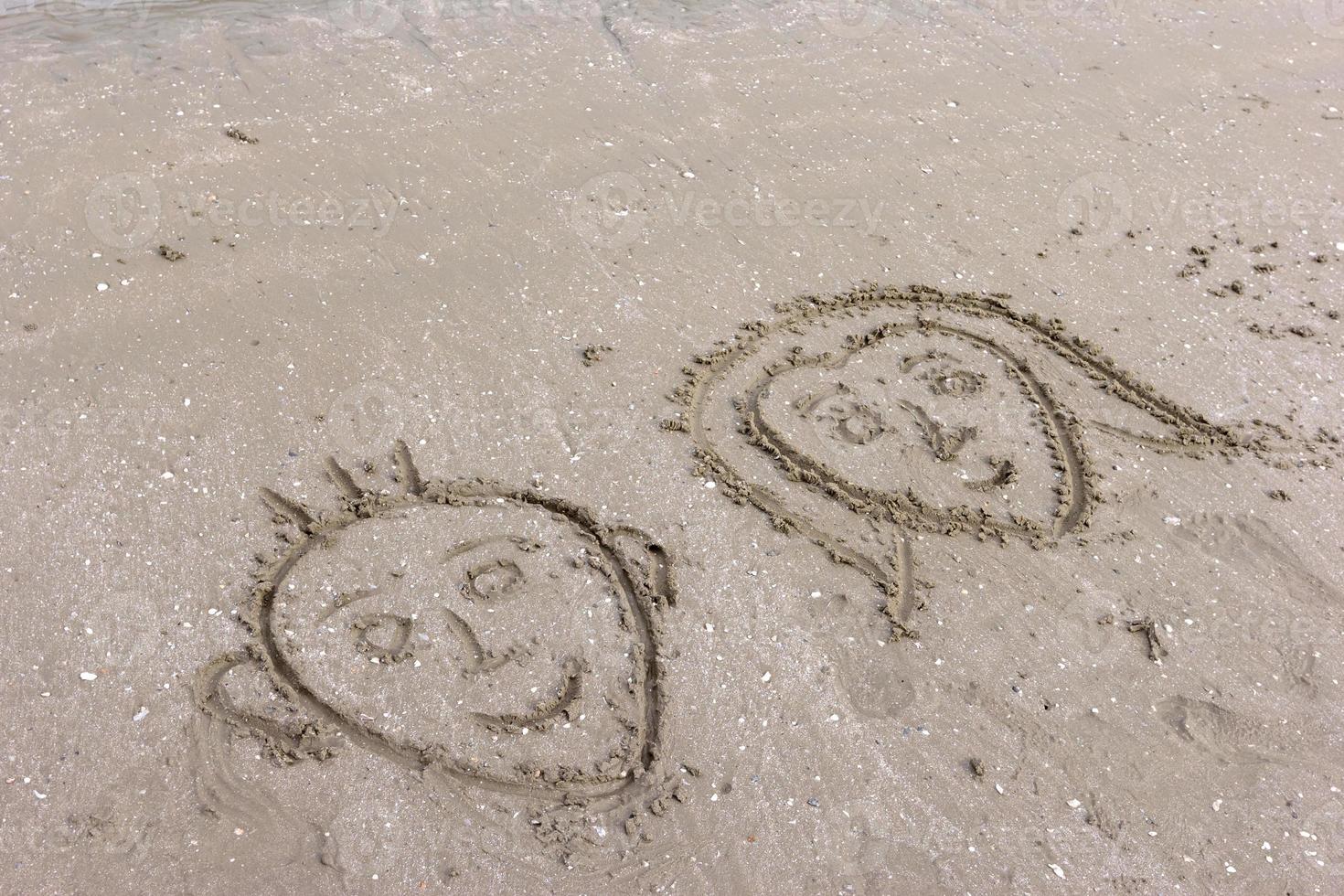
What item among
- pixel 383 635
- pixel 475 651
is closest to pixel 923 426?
pixel 475 651

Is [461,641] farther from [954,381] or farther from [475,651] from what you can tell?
[954,381]

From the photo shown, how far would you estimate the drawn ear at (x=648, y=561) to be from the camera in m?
4.21

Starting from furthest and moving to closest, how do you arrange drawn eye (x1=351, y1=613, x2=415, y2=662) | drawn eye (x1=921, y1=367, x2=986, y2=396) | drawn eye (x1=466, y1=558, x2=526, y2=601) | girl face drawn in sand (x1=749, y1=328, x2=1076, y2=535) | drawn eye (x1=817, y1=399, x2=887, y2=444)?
drawn eye (x1=921, y1=367, x2=986, y2=396) < drawn eye (x1=817, y1=399, x2=887, y2=444) < girl face drawn in sand (x1=749, y1=328, x2=1076, y2=535) < drawn eye (x1=466, y1=558, x2=526, y2=601) < drawn eye (x1=351, y1=613, x2=415, y2=662)

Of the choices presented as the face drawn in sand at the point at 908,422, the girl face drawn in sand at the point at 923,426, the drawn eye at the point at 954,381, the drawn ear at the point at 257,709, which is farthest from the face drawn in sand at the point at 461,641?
the drawn eye at the point at 954,381

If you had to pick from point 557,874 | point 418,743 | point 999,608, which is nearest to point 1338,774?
point 999,608

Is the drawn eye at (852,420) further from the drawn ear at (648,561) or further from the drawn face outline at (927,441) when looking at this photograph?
the drawn ear at (648,561)

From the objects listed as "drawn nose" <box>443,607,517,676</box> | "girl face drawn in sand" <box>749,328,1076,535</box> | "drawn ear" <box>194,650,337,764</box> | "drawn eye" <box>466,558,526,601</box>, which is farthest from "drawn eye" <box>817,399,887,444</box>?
"drawn ear" <box>194,650,337,764</box>

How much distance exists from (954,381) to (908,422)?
1.29 ft

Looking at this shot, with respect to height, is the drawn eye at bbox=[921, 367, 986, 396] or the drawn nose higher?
the drawn eye at bbox=[921, 367, 986, 396]

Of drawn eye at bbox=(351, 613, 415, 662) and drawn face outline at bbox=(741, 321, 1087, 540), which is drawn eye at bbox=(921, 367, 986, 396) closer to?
drawn face outline at bbox=(741, 321, 1087, 540)

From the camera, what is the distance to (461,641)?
4027mm

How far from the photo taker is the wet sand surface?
366 centimetres

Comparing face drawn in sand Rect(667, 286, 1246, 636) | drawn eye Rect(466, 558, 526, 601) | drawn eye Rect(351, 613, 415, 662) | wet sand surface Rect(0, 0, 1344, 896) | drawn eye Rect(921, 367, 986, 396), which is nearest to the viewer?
wet sand surface Rect(0, 0, 1344, 896)

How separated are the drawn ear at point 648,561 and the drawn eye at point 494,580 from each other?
0.43 metres
